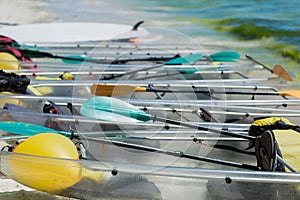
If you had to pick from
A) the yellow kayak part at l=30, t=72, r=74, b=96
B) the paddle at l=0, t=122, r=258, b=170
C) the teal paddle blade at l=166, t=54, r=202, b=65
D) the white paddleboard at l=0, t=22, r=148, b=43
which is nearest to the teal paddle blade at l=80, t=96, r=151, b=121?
the paddle at l=0, t=122, r=258, b=170

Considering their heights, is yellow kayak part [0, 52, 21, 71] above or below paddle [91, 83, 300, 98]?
above

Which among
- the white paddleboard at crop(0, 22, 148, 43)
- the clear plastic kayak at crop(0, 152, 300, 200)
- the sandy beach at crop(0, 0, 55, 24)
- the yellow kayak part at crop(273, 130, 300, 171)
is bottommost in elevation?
the clear plastic kayak at crop(0, 152, 300, 200)

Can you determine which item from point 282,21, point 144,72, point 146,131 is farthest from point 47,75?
point 282,21

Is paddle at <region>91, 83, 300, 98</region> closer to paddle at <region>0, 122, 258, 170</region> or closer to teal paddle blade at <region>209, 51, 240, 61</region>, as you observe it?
paddle at <region>0, 122, 258, 170</region>

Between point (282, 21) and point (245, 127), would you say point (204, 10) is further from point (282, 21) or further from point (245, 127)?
point (245, 127)

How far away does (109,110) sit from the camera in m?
2.54

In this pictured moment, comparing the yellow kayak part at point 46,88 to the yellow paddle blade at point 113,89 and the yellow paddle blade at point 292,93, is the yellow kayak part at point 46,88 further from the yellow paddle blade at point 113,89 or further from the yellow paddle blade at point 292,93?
the yellow paddle blade at point 292,93

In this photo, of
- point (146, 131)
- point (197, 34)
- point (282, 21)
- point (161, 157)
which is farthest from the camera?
point (282, 21)

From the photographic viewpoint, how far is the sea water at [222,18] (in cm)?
683

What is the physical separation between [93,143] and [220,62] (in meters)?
2.30

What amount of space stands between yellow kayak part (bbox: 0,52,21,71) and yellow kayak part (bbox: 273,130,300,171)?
2290 millimetres

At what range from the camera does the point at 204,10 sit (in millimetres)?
10617

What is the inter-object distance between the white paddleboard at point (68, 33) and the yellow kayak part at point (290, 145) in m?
3.19

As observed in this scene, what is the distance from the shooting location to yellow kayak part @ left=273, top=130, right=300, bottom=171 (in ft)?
7.27
